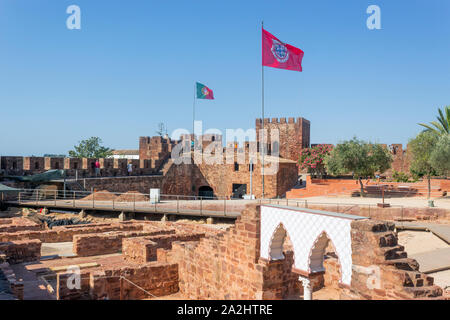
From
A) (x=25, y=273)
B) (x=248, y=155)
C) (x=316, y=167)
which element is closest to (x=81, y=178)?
(x=248, y=155)

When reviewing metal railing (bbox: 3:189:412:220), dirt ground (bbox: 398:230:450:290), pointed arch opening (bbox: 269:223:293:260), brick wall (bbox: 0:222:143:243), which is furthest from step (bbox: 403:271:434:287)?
brick wall (bbox: 0:222:143:243)

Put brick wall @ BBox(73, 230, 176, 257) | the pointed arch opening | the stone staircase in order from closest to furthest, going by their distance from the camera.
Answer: the stone staircase
the pointed arch opening
brick wall @ BBox(73, 230, 176, 257)

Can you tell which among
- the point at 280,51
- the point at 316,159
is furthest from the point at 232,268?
the point at 316,159

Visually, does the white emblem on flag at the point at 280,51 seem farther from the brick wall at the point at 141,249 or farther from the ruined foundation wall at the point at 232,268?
the ruined foundation wall at the point at 232,268

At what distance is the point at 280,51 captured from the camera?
20359mm

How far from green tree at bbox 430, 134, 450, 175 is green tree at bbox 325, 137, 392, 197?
3.74 m

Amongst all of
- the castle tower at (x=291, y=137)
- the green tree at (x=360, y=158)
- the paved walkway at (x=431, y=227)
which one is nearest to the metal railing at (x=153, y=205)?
the paved walkway at (x=431, y=227)

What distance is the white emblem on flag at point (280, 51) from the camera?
20.2 metres

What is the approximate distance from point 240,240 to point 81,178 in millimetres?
19676

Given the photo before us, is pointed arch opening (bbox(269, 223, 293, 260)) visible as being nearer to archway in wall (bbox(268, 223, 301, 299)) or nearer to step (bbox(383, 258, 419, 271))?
archway in wall (bbox(268, 223, 301, 299))

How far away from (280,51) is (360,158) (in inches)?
358

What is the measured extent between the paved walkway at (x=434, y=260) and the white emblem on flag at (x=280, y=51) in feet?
41.2

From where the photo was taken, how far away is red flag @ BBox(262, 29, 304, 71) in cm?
2020
